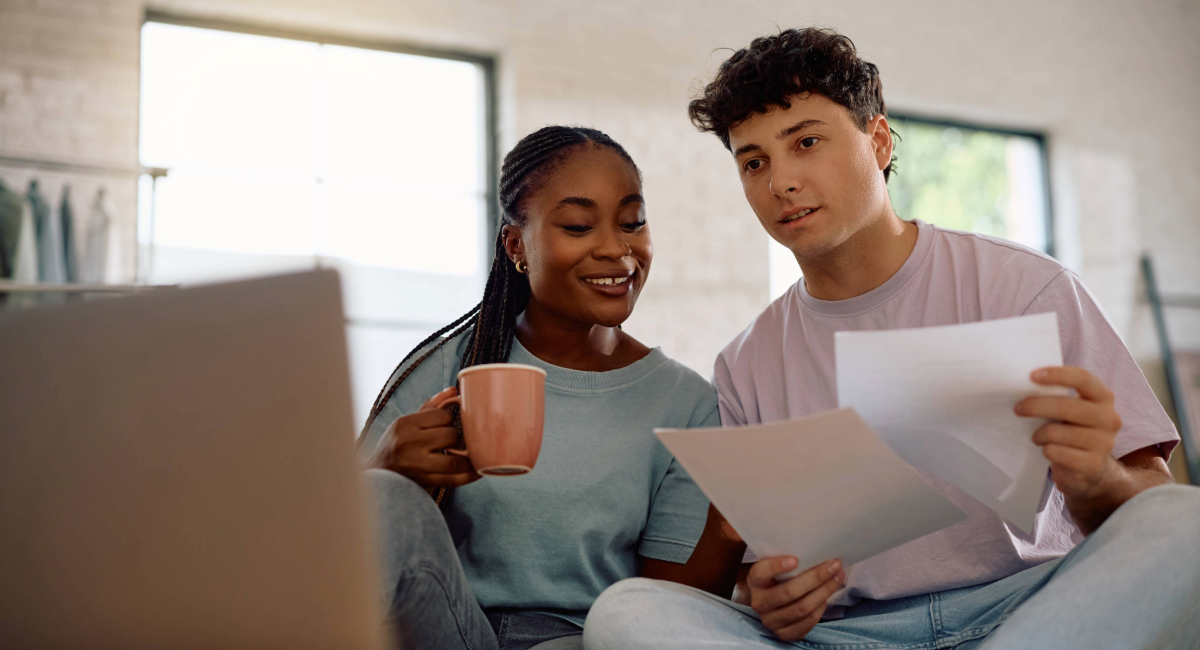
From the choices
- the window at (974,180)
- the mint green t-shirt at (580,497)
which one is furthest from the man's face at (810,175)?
the window at (974,180)

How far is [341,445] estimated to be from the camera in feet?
2.18

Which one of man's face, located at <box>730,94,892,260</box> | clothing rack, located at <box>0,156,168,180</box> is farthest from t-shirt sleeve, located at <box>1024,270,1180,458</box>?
clothing rack, located at <box>0,156,168,180</box>

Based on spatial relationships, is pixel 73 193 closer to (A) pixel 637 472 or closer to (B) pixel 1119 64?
(A) pixel 637 472

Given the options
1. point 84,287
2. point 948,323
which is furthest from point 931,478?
point 84,287

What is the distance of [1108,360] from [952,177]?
3.72 metres

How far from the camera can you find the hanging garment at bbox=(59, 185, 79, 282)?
3258 mm

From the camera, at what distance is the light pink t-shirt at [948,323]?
1.28 m

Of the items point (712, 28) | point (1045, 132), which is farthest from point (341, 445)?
point (1045, 132)

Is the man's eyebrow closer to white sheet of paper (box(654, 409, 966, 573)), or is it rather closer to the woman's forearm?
the woman's forearm

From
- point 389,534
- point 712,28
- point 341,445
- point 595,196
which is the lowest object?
point 389,534

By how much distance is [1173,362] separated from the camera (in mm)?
4598

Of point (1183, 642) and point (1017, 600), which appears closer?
point (1183, 642)

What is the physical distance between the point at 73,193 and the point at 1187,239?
4936 mm

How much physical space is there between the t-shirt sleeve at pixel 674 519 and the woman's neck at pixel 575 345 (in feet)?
0.70
